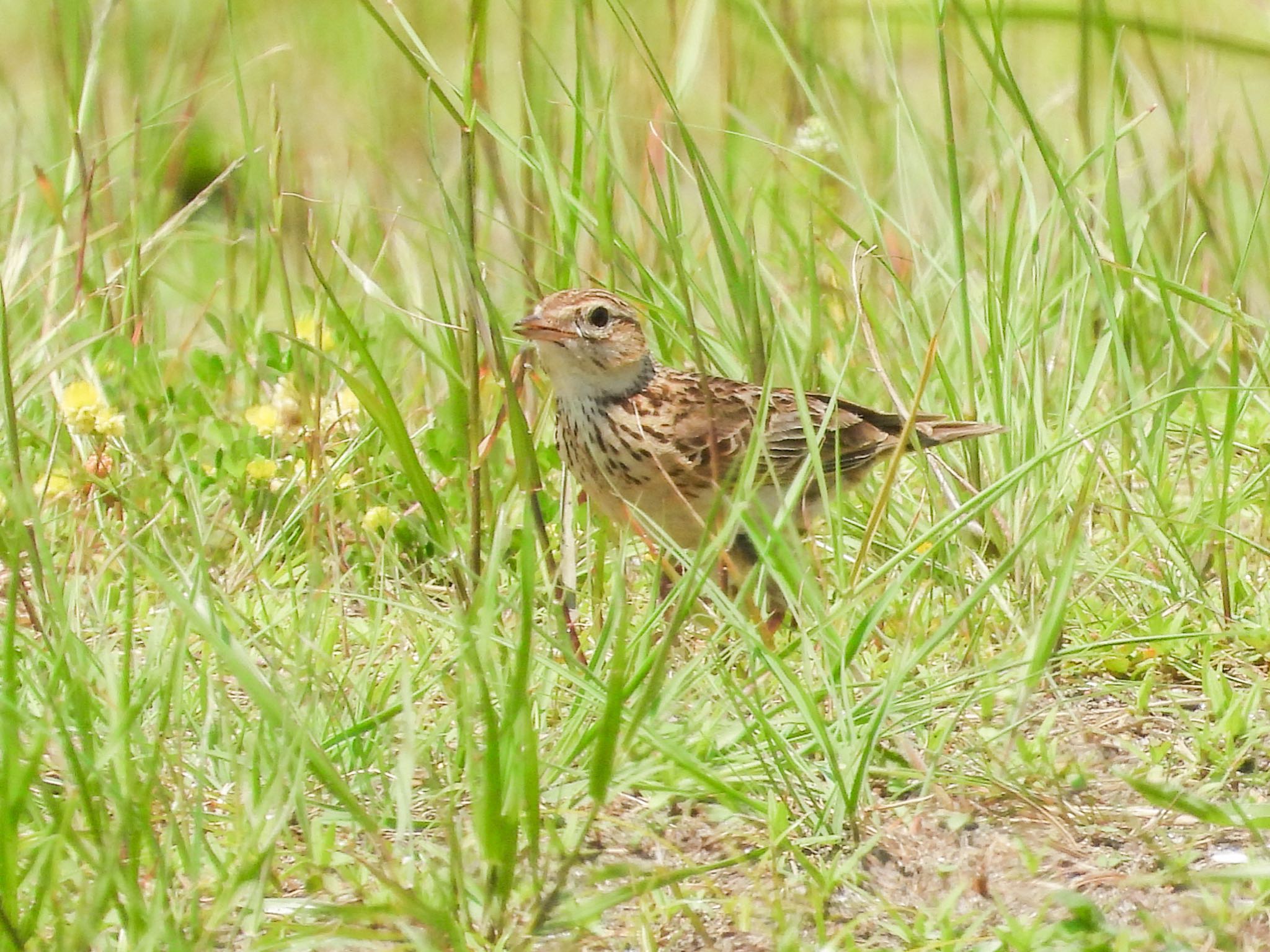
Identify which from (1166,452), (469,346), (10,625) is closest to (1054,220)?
(1166,452)

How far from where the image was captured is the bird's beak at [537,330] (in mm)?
4121

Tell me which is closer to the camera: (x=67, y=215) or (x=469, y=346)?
(x=469, y=346)

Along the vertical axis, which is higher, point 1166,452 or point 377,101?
point 377,101

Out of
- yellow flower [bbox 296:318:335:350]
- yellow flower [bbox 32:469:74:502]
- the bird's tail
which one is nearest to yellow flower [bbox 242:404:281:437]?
yellow flower [bbox 296:318:335:350]

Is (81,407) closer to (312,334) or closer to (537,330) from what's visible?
(312,334)

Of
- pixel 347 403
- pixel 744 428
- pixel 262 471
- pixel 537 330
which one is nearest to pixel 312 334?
pixel 347 403

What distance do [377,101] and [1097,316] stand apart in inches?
→ 92.5

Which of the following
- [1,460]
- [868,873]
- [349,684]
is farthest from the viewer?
[1,460]

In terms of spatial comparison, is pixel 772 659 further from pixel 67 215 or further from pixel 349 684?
pixel 67 215

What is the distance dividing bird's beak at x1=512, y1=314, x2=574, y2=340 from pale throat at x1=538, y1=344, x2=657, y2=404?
152 millimetres

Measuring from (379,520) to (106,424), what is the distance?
673 millimetres

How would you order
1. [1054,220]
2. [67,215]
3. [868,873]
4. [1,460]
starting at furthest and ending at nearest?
[67,215] → [1054,220] → [1,460] → [868,873]

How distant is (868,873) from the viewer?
2.60 metres

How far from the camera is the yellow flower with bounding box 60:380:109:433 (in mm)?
3943
